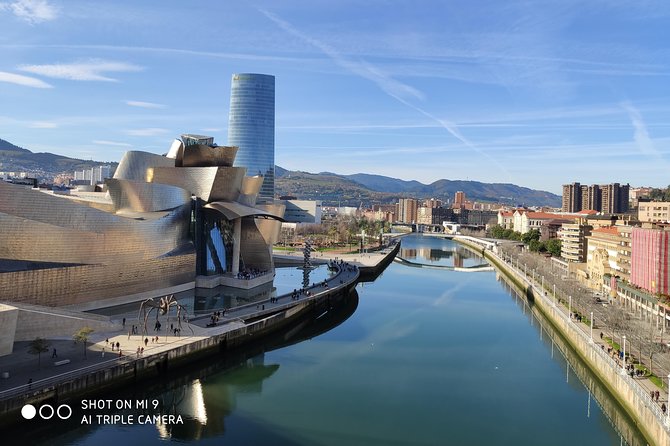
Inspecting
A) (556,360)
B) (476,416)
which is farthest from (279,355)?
(556,360)

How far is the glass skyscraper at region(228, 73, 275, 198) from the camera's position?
110 m

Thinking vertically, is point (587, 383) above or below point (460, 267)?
below

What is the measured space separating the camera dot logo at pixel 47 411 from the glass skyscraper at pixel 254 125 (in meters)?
94.0

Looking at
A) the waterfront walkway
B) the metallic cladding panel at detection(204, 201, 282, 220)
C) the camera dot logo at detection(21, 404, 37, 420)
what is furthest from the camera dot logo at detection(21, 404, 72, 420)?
the metallic cladding panel at detection(204, 201, 282, 220)

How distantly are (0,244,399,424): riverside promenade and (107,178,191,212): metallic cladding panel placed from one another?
8.19 m

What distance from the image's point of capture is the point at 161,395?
18266 mm

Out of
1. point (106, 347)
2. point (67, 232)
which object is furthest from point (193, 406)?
point (67, 232)

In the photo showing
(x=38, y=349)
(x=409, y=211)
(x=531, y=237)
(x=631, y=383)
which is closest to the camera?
(x=38, y=349)

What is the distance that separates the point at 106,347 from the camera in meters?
19.5

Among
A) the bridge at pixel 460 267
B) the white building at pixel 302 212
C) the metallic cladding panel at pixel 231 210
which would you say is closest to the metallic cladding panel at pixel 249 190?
the metallic cladding panel at pixel 231 210

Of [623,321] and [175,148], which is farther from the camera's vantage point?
[175,148]

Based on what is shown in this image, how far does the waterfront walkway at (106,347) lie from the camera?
51.8 ft

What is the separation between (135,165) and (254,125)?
76.8 metres

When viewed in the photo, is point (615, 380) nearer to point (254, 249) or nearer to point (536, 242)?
point (254, 249)
